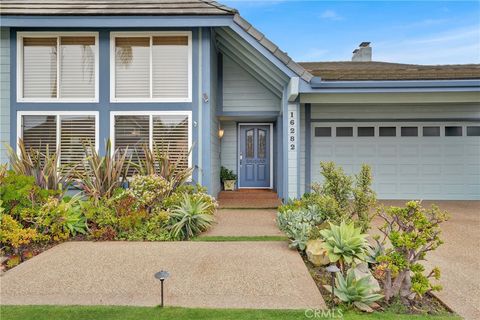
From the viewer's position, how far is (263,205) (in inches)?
291

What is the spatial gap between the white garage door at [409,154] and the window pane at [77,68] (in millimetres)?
6386

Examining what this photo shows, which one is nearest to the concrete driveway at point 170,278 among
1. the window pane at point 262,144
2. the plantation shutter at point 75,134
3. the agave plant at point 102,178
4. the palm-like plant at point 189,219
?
the palm-like plant at point 189,219

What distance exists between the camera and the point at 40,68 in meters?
7.02

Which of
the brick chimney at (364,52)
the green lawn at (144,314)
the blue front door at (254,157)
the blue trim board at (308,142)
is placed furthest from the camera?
the brick chimney at (364,52)

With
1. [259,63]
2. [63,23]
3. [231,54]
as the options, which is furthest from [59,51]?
[259,63]

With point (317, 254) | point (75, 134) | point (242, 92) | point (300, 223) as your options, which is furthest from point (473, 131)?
point (75, 134)

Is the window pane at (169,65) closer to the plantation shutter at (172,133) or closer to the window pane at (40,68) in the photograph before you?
the plantation shutter at (172,133)

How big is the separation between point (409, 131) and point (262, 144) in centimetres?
463

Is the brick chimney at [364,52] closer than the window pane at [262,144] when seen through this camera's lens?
No

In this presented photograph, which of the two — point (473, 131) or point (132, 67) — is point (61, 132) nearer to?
point (132, 67)

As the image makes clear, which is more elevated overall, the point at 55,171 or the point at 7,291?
the point at 55,171

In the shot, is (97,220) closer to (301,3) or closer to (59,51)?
(59,51)

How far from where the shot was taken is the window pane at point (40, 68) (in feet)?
23.0

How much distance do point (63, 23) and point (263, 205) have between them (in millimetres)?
6418
